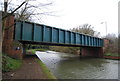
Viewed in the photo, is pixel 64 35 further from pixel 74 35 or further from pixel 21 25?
pixel 21 25

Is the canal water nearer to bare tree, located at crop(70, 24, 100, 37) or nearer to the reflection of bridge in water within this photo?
the reflection of bridge in water

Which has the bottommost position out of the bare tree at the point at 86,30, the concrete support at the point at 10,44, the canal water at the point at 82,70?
the canal water at the point at 82,70

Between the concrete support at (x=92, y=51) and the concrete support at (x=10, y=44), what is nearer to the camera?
the concrete support at (x=10, y=44)

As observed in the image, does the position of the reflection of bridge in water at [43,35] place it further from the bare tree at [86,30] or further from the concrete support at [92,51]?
the bare tree at [86,30]

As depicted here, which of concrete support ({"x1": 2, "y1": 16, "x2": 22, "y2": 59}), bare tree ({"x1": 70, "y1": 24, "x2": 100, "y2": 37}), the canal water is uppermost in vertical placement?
bare tree ({"x1": 70, "y1": 24, "x2": 100, "y2": 37})

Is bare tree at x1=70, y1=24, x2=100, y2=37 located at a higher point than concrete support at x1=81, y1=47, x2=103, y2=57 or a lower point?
higher

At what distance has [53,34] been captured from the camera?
16.5m

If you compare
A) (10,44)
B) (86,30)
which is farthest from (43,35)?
(86,30)

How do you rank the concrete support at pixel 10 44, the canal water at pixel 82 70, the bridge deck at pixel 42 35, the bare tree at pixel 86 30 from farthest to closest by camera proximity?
the bare tree at pixel 86 30
the bridge deck at pixel 42 35
the concrete support at pixel 10 44
the canal water at pixel 82 70

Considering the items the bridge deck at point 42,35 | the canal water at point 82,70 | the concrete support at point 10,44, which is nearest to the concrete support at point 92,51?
the bridge deck at point 42,35

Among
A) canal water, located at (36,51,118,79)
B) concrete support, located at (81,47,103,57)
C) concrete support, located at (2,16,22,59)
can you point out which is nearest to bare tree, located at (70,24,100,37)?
concrete support, located at (81,47,103,57)

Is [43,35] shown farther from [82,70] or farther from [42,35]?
[82,70]

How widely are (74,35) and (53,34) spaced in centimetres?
575

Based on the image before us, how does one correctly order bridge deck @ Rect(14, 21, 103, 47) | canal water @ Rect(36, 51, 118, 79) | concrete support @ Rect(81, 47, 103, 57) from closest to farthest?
canal water @ Rect(36, 51, 118, 79), bridge deck @ Rect(14, 21, 103, 47), concrete support @ Rect(81, 47, 103, 57)
